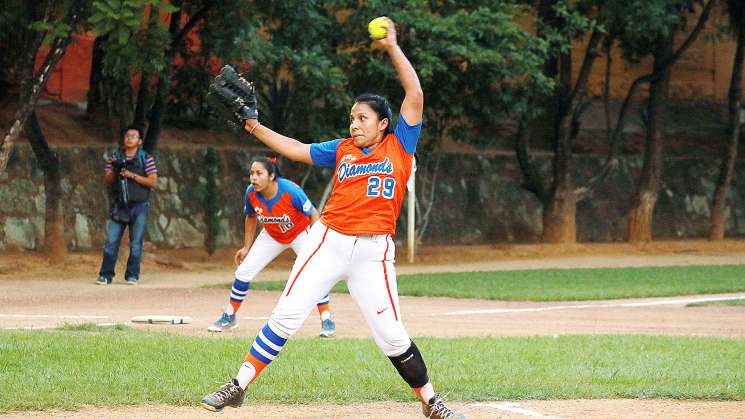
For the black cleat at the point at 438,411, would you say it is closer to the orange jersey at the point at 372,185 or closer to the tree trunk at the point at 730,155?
the orange jersey at the point at 372,185

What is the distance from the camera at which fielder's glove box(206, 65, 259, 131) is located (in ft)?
23.9

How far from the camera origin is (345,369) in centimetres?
894

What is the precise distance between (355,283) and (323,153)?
0.85 m

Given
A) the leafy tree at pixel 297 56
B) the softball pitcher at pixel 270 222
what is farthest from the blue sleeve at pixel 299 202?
the leafy tree at pixel 297 56

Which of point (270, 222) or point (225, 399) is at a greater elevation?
point (270, 222)

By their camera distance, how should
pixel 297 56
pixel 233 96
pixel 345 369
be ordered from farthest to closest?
pixel 297 56 → pixel 345 369 → pixel 233 96

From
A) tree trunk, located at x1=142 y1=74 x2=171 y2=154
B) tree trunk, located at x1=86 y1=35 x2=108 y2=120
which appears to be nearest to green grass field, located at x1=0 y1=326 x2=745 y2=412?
tree trunk, located at x1=142 y1=74 x2=171 y2=154

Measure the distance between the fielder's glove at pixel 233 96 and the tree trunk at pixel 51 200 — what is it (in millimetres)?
12655

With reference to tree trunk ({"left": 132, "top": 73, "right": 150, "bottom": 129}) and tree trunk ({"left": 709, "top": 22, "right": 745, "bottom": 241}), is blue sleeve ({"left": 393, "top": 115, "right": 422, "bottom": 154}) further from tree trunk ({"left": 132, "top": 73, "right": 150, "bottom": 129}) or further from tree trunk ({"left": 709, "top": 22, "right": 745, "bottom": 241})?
tree trunk ({"left": 709, "top": 22, "right": 745, "bottom": 241})

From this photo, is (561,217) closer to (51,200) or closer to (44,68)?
(51,200)

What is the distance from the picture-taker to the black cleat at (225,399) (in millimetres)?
6922

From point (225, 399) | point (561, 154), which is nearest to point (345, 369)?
point (225, 399)

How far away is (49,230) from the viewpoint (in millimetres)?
19688

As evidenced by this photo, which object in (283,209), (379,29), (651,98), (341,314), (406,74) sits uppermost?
(379,29)
